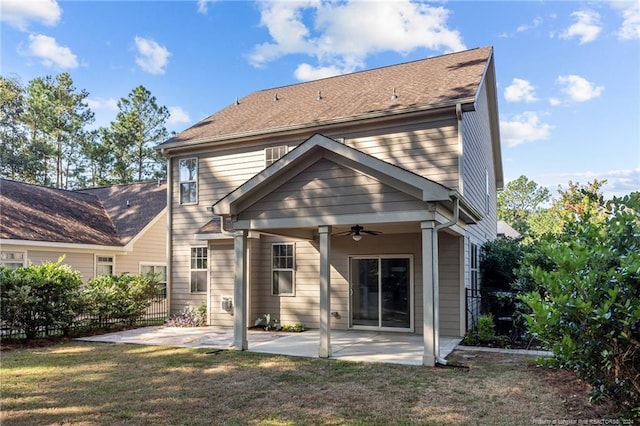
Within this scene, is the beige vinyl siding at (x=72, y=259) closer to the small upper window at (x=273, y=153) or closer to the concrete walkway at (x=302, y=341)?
the concrete walkway at (x=302, y=341)

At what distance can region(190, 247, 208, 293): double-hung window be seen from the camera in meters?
13.0

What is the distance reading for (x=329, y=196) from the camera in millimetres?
7785

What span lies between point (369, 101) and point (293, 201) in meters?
4.90

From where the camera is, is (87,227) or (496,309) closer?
(496,309)

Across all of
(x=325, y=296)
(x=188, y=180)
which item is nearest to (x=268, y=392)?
(x=325, y=296)

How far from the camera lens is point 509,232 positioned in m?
31.3

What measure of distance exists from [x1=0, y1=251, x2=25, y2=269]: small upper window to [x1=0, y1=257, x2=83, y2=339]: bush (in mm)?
4551

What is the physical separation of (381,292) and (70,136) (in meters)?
30.3

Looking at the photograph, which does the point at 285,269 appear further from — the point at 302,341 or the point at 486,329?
the point at 486,329

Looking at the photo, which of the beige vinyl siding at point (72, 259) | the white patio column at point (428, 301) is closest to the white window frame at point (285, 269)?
the white patio column at point (428, 301)

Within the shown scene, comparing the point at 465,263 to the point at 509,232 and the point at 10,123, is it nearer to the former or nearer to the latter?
the point at 509,232

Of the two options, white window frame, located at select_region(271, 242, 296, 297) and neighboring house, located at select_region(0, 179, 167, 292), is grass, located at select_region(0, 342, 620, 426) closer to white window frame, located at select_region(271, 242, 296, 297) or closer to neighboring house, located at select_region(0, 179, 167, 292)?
white window frame, located at select_region(271, 242, 296, 297)

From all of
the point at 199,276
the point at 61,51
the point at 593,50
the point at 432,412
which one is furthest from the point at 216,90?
the point at 432,412

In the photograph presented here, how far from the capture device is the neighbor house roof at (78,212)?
48.0 feet
